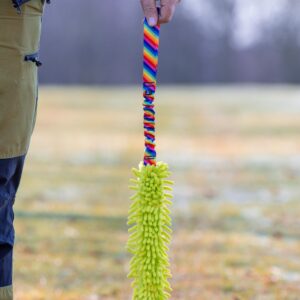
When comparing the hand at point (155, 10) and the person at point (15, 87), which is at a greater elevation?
the hand at point (155, 10)

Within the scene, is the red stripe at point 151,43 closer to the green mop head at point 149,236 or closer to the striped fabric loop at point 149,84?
the striped fabric loop at point 149,84

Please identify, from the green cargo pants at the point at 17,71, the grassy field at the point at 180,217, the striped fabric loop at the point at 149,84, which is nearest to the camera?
the green cargo pants at the point at 17,71

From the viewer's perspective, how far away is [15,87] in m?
2.67

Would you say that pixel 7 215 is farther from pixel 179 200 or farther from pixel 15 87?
pixel 179 200

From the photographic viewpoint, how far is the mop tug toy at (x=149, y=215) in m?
2.72

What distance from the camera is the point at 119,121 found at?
21.9m

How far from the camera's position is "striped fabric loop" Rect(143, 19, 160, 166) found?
108 inches

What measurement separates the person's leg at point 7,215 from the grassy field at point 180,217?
156 cm

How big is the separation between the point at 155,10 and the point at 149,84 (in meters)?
0.25

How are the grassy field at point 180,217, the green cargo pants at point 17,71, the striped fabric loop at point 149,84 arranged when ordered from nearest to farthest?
the green cargo pants at point 17,71 → the striped fabric loop at point 149,84 → the grassy field at point 180,217

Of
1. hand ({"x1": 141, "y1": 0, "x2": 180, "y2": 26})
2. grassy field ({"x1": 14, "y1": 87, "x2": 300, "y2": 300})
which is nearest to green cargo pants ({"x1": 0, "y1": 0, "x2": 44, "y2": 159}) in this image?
hand ({"x1": 141, "y1": 0, "x2": 180, "y2": 26})

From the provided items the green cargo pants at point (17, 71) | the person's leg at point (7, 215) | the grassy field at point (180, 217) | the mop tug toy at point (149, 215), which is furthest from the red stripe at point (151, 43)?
the grassy field at point (180, 217)

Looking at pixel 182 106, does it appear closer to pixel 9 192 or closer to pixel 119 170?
pixel 119 170

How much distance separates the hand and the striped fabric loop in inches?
1.4
